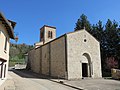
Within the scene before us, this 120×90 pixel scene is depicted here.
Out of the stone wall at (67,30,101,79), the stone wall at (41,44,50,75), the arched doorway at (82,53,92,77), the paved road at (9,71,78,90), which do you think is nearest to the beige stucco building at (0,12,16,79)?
the paved road at (9,71,78,90)

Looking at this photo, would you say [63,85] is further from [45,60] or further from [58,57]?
[45,60]

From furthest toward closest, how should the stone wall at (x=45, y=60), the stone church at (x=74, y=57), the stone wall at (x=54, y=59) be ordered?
the stone wall at (x=45, y=60), the stone wall at (x=54, y=59), the stone church at (x=74, y=57)

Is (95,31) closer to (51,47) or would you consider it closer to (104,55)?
(104,55)

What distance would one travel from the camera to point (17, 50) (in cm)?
8306

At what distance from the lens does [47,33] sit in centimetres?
3769

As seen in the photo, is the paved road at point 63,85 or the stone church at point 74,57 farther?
the stone church at point 74,57

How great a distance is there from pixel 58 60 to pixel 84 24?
20862 mm

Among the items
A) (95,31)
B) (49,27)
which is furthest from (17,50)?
(95,31)

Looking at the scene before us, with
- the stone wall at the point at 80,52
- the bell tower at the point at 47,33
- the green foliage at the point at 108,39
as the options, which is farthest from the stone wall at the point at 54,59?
the green foliage at the point at 108,39

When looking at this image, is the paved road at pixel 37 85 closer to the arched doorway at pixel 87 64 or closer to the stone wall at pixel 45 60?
the arched doorway at pixel 87 64

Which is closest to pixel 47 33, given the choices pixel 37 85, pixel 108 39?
pixel 108 39

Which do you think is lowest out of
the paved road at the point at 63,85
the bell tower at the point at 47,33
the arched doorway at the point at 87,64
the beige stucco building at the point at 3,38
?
the paved road at the point at 63,85

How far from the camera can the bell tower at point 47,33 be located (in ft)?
122

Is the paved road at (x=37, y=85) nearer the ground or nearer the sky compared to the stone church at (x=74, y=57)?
nearer the ground
